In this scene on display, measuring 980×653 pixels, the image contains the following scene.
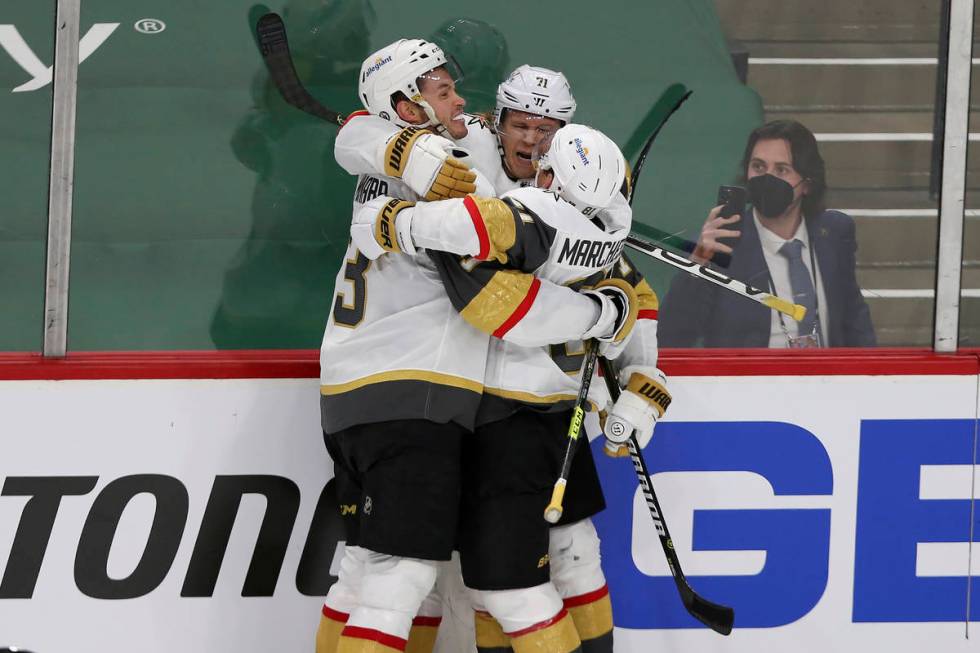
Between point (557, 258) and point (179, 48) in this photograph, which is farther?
point (179, 48)

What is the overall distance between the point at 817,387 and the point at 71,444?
1579 mm

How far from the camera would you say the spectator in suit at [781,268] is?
2941 millimetres

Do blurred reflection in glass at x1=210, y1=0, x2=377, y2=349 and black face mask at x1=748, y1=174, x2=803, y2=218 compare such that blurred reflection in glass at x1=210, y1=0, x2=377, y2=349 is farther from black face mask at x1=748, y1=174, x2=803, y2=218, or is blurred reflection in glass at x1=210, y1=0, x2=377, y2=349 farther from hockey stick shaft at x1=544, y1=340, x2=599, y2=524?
black face mask at x1=748, y1=174, x2=803, y2=218

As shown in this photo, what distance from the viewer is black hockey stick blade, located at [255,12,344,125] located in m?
2.87

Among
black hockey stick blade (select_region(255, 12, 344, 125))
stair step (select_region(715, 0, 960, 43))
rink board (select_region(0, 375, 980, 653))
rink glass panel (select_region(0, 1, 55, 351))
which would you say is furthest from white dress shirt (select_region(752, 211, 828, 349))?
rink glass panel (select_region(0, 1, 55, 351))

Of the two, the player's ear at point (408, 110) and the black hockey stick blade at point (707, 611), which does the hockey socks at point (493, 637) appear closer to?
the black hockey stick blade at point (707, 611)

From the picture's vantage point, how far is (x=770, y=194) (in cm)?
295

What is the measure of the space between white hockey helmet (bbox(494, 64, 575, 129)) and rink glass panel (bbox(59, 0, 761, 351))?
0.77ft

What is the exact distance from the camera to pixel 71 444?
2785 millimetres

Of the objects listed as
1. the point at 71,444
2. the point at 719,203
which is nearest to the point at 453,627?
the point at 71,444

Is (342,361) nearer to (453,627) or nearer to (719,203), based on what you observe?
(453,627)

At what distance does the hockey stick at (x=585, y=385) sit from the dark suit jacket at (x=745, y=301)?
0.90 ft

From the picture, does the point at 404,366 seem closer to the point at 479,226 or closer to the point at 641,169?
the point at 479,226

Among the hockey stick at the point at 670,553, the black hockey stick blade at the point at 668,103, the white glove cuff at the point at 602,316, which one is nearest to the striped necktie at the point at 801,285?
the black hockey stick blade at the point at 668,103
